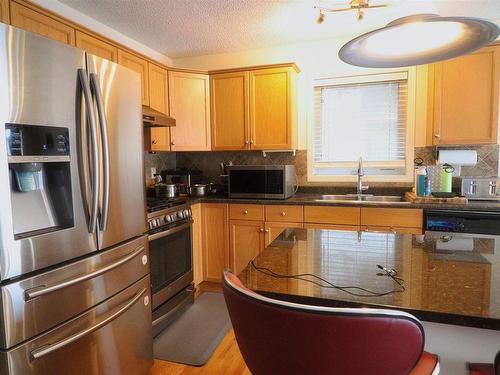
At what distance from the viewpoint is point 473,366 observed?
959mm

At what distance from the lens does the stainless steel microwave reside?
2.96 metres

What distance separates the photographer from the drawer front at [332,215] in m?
2.67

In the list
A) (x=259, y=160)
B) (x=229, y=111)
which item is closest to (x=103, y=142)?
(x=229, y=111)

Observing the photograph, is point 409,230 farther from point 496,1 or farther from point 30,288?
point 30,288

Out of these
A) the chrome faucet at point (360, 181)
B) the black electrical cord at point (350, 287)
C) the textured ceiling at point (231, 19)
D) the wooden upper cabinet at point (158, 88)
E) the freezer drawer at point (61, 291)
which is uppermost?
the textured ceiling at point (231, 19)

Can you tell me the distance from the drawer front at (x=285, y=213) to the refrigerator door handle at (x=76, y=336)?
58.1 inches

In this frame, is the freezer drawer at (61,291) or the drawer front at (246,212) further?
the drawer front at (246,212)

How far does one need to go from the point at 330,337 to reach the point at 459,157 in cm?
284

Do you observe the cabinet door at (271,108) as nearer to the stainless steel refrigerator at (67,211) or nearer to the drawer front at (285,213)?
the drawer front at (285,213)

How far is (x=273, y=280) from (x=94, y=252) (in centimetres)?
95

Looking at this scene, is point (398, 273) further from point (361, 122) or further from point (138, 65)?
point (138, 65)

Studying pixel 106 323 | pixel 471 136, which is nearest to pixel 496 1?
pixel 471 136

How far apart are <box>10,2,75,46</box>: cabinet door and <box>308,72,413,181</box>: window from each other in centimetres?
229

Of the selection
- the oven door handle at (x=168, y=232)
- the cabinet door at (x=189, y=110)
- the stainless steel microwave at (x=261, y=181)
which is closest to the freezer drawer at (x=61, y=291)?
the oven door handle at (x=168, y=232)
